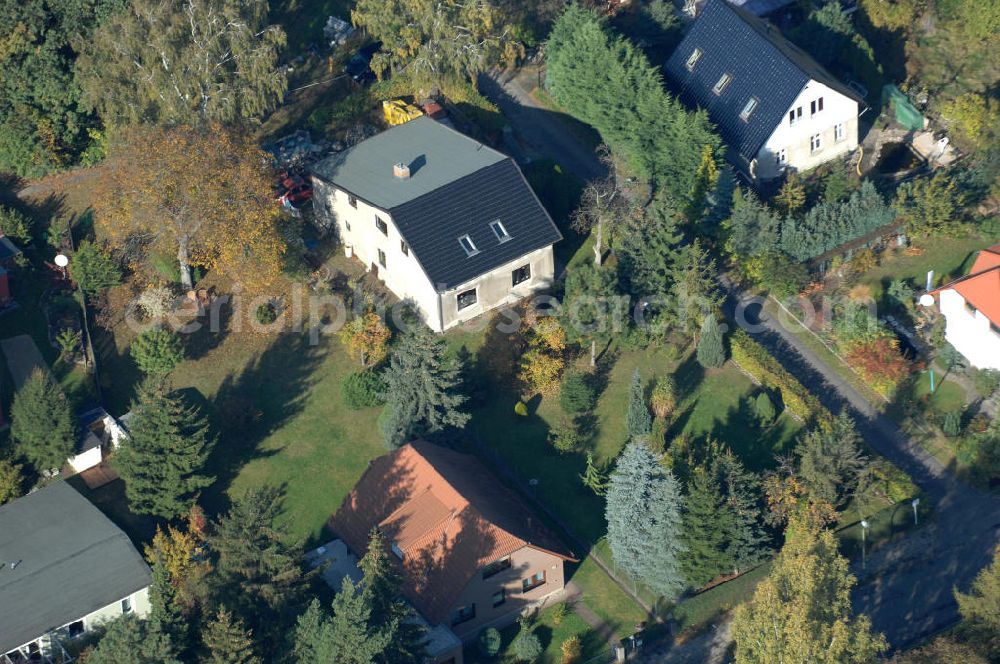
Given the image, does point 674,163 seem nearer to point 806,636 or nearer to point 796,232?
point 796,232

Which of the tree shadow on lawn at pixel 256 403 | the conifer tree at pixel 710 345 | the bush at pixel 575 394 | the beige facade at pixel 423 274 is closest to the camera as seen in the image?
the bush at pixel 575 394

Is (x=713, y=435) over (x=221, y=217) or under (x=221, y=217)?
under

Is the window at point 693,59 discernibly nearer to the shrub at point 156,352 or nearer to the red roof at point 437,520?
the red roof at point 437,520

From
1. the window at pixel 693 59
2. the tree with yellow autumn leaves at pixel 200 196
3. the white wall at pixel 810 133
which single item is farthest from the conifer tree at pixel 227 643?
the window at pixel 693 59

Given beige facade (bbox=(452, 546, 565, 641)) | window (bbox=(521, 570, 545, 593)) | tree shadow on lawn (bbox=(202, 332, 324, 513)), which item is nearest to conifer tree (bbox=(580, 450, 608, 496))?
beige facade (bbox=(452, 546, 565, 641))

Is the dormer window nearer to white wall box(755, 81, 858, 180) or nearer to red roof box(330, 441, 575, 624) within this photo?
red roof box(330, 441, 575, 624)

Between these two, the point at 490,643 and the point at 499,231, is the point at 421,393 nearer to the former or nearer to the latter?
the point at 499,231

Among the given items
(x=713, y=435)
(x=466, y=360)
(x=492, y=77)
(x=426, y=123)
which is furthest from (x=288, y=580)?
(x=492, y=77)
